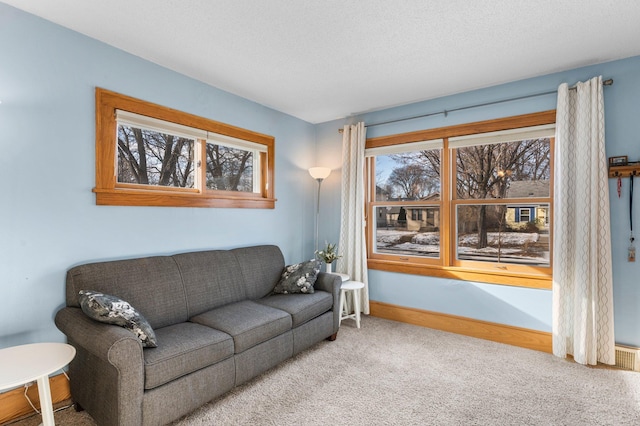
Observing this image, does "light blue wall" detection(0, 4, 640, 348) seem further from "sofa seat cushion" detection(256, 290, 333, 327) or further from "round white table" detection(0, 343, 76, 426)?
"sofa seat cushion" detection(256, 290, 333, 327)

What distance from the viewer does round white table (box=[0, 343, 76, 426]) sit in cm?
148

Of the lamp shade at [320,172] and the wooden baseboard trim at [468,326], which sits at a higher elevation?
the lamp shade at [320,172]

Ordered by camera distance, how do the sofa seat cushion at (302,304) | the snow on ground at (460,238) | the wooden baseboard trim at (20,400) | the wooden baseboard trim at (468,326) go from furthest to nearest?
the snow on ground at (460,238)
the wooden baseboard trim at (468,326)
the sofa seat cushion at (302,304)
the wooden baseboard trim at (20,400)

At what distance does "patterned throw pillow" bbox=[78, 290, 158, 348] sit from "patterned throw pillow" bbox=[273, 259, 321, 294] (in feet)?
4.63

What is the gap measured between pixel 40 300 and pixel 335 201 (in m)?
3.10

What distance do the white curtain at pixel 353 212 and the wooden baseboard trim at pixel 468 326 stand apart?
0.30m

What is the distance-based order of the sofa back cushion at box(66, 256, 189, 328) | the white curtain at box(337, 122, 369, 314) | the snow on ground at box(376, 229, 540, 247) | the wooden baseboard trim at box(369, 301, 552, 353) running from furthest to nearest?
the white curtain at box(337, 122, 369, 314) → the snow on ground at box(376, 229, 540, 247) → the wooden baseboard trim at box(369, 301, 552, 353) → the sofa back cushion at box(66, 256, 189, 328)

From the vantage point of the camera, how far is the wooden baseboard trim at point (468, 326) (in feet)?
9.84

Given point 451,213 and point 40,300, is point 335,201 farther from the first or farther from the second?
point 40,300

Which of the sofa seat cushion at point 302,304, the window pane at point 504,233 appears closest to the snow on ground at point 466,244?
the window pane at point 504,233

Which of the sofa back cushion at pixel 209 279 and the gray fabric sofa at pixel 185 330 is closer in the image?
the gray fabric sofa at pixel 185 330

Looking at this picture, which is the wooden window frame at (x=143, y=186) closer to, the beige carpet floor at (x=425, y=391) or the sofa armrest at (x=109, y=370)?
the sofa armrest at (x=109, y=370)

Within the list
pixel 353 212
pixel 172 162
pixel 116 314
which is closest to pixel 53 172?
pixel 172 162

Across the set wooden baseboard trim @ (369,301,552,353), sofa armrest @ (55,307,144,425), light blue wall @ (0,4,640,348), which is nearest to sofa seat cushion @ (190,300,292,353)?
sofa armrest @ (55,307,144,425)
